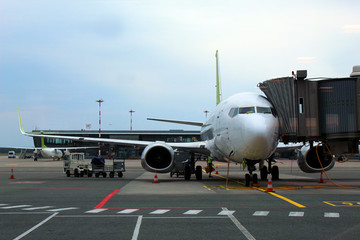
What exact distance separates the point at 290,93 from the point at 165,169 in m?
7.68

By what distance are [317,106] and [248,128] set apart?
10.4ft

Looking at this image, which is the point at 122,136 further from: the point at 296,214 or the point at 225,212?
the point at 296,214

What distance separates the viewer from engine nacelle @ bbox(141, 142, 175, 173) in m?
21.1

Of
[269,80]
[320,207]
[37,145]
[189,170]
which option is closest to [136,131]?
[37,145]

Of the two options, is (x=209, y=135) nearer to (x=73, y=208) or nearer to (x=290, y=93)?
(x=290, y=93)

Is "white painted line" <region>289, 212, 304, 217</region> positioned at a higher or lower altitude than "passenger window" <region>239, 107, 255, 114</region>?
lower

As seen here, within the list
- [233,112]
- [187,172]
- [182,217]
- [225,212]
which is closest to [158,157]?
[187,172]

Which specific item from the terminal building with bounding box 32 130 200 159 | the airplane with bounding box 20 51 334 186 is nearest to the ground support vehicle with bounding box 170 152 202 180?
the airplane with bounding box 20 51 334 186

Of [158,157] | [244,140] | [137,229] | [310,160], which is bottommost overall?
[137,229]

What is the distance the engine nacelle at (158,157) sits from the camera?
69.2 feet

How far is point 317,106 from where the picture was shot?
16.4 metres

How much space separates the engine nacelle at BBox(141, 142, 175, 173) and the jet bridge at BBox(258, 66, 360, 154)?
21.7 feet

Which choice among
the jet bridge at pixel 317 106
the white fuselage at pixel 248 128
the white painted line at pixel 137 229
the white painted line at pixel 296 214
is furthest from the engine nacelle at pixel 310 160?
the white painted line at pixel 137 229

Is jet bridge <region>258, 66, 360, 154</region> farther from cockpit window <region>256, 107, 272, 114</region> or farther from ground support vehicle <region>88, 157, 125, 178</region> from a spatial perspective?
ground support vehicle <region>88, 157, 125, 178</region>
